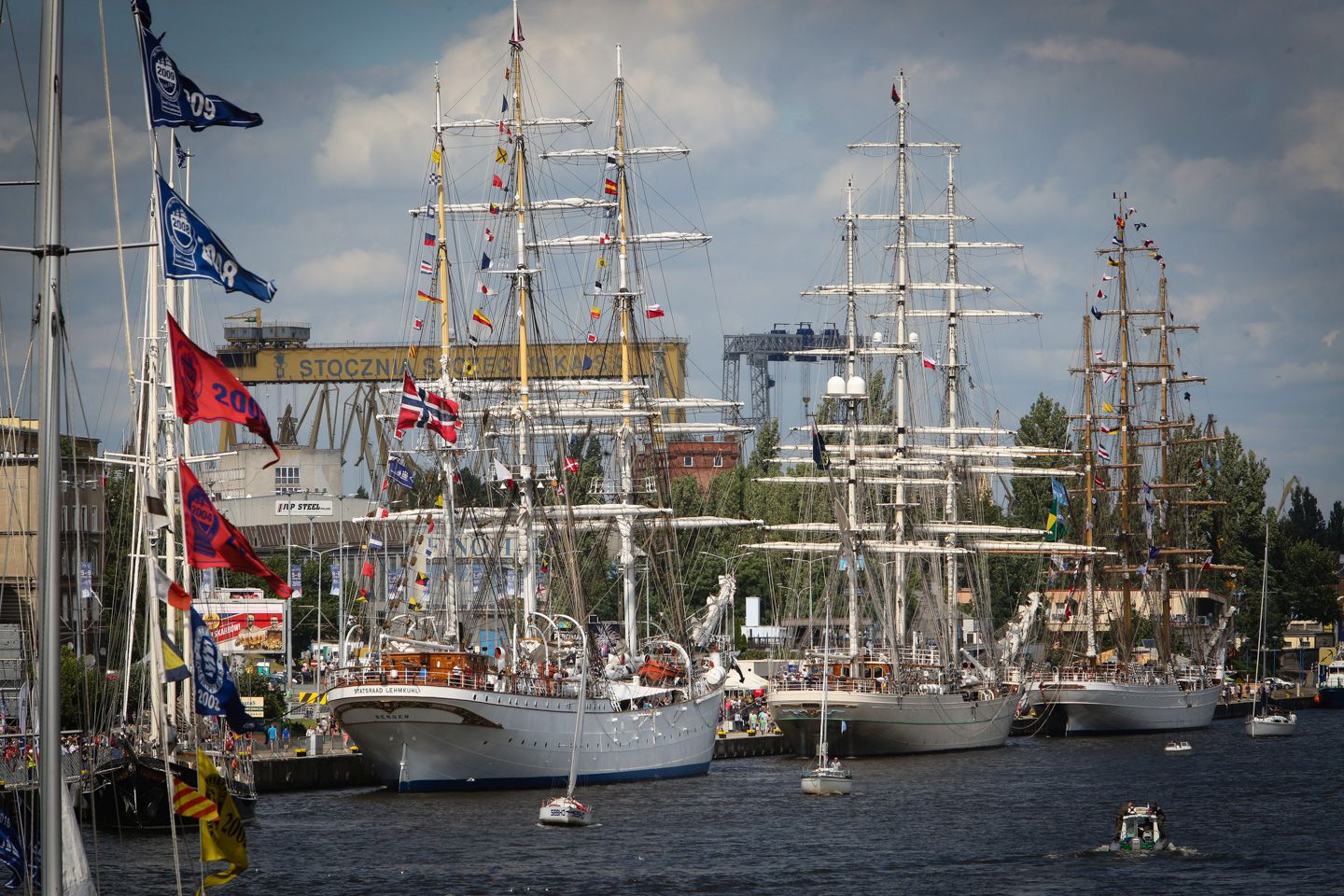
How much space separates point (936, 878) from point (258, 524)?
104998mm

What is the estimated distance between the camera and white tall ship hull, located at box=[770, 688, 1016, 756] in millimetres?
82250

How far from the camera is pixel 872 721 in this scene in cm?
8306

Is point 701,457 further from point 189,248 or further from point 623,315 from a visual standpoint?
point 189,248

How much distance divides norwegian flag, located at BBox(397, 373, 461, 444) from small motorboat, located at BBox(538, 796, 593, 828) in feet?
42.4

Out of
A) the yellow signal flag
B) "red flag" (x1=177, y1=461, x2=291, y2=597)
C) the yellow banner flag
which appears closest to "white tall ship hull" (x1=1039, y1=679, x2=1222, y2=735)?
the yellow banner flag

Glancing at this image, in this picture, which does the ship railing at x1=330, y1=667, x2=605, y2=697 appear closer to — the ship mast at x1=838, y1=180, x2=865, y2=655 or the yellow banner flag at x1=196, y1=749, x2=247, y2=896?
the ship mast at x1=838, y1=180, x2=865, y2=655

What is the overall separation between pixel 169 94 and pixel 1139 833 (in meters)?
38.0

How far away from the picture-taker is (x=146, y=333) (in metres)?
55.4

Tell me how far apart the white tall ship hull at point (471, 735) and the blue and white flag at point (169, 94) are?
1623 inches

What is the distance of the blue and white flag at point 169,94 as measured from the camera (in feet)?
68.1

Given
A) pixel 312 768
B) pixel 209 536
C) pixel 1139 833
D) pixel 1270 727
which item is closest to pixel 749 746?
pixel 312 768

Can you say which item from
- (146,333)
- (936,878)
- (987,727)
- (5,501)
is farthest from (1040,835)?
→ (5,501)

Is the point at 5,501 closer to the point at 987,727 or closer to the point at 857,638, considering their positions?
the point at 857,638

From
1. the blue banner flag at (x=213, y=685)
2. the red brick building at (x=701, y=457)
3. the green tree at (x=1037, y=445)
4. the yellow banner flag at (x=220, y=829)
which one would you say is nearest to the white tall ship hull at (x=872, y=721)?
the green tree at (x=1037, y=445)
